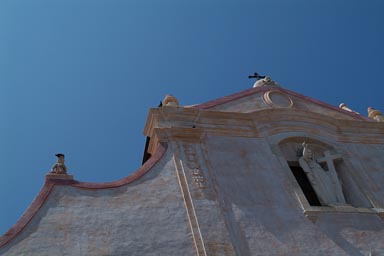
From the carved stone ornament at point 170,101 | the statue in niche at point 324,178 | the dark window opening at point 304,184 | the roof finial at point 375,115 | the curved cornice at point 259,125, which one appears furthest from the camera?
the roof finial at point 375,115

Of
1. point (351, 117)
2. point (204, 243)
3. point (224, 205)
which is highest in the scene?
point (351, 117)

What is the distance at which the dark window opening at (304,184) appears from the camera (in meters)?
10.7

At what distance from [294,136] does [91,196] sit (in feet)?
17.3

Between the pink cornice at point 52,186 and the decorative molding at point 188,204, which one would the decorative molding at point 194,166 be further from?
the pink cornice at point 52,186

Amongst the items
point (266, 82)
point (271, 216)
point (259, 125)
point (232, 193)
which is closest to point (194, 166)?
point (232, 193)

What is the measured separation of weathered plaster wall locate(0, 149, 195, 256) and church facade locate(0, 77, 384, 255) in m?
0.02

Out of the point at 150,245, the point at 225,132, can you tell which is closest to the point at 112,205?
the point at 150,245

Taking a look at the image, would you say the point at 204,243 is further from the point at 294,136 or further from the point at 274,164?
the point at 294,136

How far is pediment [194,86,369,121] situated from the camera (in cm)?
1241

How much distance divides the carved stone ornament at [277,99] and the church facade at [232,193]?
0.15 feet

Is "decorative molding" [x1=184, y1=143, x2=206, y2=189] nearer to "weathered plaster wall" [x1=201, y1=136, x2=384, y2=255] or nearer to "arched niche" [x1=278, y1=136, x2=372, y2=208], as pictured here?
"weathered plaster wall" [x1=201, y1=136, x2=384, y2=255]

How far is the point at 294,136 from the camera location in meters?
11.7

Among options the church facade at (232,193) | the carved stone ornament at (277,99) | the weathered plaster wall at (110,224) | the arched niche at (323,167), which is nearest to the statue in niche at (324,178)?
the church facade at (232,193)

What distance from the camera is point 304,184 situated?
36.4 feet
